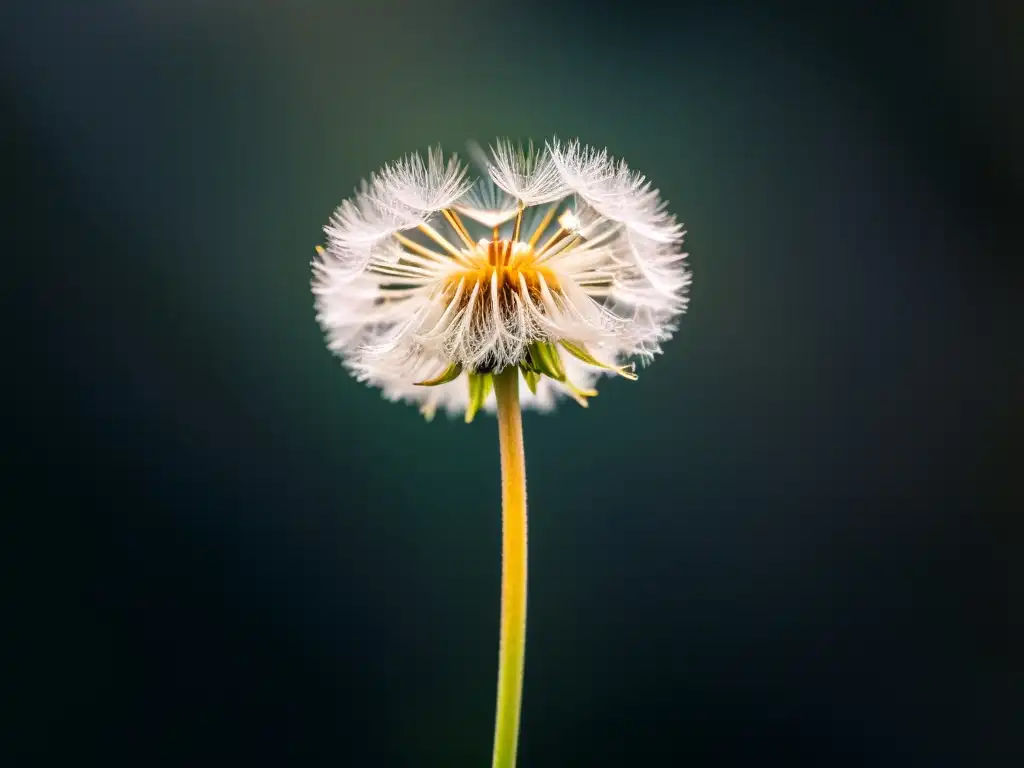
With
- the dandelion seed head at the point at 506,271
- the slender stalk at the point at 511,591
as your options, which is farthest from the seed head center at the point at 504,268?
the slender stalk at the point at 511,591

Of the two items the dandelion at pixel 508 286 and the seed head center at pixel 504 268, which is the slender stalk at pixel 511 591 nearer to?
the dandelion at pixel 508 286

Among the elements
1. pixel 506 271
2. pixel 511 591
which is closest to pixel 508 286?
pixel 506 271

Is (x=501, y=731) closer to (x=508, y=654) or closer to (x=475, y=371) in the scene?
(x=508, y=654)

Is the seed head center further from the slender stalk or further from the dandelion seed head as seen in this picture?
the slender stalk

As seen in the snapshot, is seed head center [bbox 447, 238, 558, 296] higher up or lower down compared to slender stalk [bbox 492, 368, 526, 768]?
higher up

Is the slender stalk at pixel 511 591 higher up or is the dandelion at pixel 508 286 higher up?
the dandelion at pixel 508 286

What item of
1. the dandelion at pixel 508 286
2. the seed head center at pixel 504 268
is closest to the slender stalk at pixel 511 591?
the dandelion at pixel 508 286

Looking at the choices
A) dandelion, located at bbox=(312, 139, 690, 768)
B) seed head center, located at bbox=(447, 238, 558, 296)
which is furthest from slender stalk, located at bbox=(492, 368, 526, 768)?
seed head center, located at bbox=(447, 238, 558, 296)
